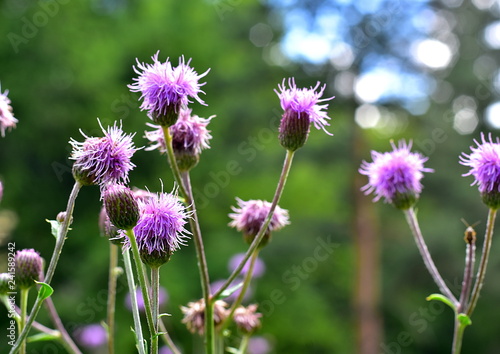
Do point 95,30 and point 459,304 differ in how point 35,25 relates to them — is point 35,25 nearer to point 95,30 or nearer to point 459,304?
point 95,30

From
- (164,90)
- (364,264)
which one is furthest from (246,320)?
(364,264)

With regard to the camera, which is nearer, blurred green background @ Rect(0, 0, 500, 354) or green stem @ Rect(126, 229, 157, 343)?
green stem @ Rect(126, 229, 157, 343)

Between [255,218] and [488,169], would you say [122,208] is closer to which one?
[255,218]

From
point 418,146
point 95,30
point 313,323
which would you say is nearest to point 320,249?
point 313,323
